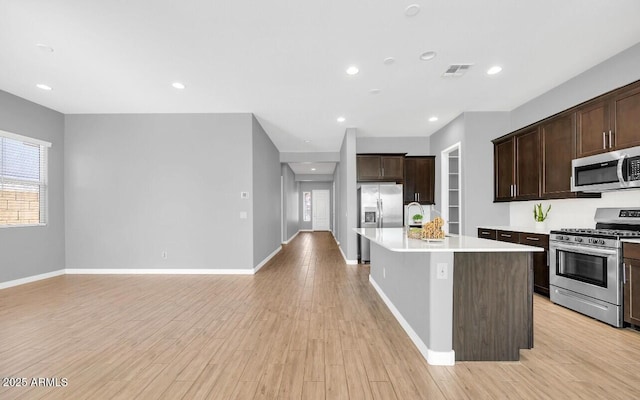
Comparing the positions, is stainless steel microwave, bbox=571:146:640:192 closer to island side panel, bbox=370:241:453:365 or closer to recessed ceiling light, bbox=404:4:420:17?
island side panel, bbox=370:241:453:365

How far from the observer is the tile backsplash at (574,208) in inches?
123

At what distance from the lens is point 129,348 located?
2.37 m

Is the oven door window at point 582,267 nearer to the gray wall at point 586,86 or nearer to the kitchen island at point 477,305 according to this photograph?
the kitchen island at point 477,305

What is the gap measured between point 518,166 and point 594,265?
6.40ft

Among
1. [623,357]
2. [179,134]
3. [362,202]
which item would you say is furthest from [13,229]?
[623,357]

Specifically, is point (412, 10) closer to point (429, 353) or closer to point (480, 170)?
point (429, 353)

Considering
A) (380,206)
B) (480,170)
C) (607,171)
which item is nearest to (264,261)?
(380,206)

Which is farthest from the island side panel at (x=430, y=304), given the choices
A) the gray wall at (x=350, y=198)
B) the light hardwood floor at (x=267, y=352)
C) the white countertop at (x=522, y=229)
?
the gray wall at (x=350, y=198)

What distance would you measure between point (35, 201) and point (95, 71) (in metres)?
2.89

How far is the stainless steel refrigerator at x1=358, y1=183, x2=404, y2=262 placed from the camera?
5.98m

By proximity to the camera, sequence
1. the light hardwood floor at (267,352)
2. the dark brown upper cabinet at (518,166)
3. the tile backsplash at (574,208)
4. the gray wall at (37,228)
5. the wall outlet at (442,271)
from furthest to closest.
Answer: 1. the gray wall at (37,228)
2. the dark brown upper cabinet at (518,166)
3. the tile backsplash at (574,208)
4. the wall outlet at (442,271)
5. the light hardwood floor at (267,352)

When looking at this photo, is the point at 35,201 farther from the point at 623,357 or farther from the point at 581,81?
the point at 581,81

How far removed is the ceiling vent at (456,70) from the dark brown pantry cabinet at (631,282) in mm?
2546

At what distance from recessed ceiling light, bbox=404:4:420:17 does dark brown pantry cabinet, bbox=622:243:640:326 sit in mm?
3052
